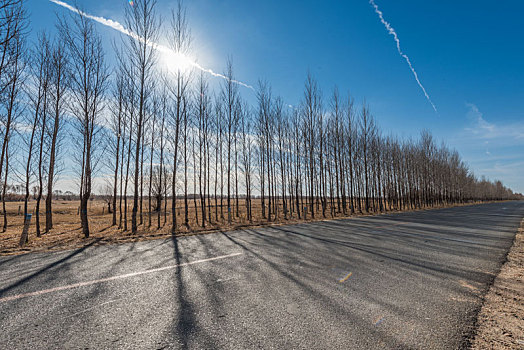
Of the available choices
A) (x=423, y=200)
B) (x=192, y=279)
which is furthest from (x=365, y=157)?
(x=192, y=279)

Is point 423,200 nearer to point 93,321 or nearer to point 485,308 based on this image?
point 485,308

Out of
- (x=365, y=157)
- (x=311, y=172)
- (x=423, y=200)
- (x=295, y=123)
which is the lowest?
(x=423, y=200)

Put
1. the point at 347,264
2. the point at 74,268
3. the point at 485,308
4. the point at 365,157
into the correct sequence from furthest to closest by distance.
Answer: the point at 365,157
the point at 347,264
the point at 74,268
the point at 485,308

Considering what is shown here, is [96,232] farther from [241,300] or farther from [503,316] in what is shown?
[503,316]

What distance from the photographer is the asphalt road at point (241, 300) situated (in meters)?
2.29

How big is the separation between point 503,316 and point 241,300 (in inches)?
130

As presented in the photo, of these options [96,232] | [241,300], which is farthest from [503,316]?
[96,232]

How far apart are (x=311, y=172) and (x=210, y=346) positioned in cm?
2184

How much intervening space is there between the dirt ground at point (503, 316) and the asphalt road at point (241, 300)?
0.12m

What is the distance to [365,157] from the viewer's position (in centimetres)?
3145

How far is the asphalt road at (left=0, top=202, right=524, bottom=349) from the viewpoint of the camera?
2.29 metres

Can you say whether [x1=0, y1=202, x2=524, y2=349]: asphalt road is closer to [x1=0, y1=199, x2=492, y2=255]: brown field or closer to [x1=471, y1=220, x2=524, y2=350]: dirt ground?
[x1=471, y1=220, x2=524, y2=350]: dirt ground

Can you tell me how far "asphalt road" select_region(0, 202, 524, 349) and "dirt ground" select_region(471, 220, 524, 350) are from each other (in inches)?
4.7

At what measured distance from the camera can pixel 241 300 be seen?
10.4ft
